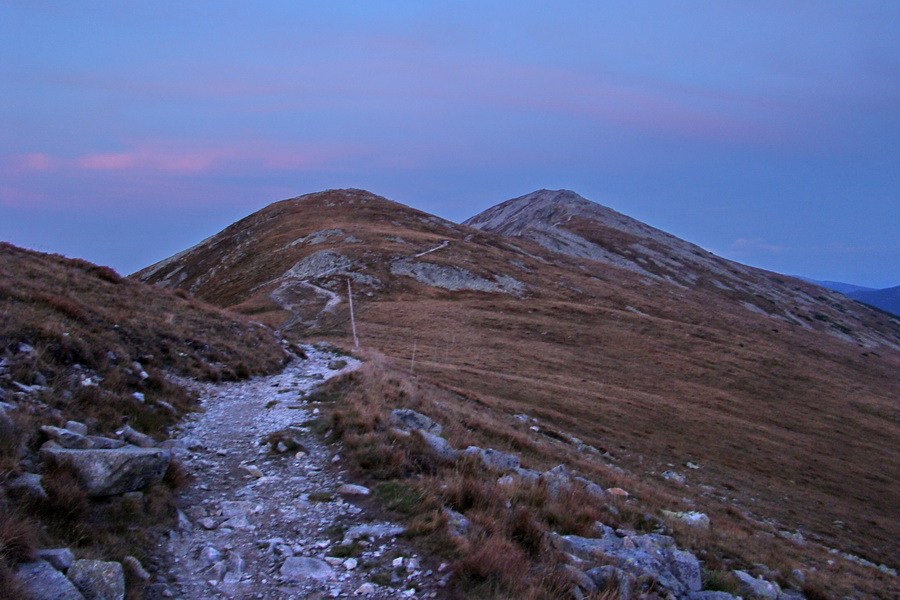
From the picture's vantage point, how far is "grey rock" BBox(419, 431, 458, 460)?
35.8 ft

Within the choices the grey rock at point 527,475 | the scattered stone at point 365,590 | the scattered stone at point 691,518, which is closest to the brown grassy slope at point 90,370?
the scattered stone at point 365,590

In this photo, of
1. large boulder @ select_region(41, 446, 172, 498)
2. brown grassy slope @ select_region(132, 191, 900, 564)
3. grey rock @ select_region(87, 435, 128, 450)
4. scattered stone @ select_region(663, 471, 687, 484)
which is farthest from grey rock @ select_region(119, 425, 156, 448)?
scattered stone @ select_region(663, 471, 687, 484)

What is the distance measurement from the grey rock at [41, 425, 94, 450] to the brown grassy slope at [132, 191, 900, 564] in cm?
2124

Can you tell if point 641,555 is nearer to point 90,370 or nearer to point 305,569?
point 305,569

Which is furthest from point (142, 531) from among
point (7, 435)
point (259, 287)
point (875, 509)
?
point (259, 287)

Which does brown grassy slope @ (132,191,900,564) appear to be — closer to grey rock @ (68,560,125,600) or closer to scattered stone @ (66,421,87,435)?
scattered stone @ (66,421,87,435)

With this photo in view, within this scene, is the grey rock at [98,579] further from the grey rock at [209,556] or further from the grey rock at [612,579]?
the grey rock at [612,579]

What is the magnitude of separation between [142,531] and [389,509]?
3468 millimetres

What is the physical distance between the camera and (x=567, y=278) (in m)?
87.2

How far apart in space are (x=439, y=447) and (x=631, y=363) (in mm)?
43742

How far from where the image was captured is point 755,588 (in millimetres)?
9938

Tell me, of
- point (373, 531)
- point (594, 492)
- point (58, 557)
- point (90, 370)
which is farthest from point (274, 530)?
point (594, 492)

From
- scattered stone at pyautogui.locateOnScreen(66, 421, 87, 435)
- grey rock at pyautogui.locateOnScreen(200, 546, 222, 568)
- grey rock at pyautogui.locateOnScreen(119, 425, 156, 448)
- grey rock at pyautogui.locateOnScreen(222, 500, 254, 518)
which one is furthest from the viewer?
grey rock at pyautogui.locateOnScreen(119, 425, 156, 448)

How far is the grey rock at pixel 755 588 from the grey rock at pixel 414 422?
7.15 m
